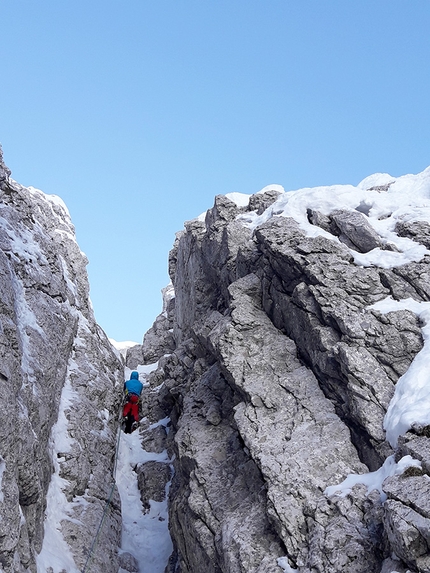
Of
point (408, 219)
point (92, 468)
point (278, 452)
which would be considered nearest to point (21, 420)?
point (92, 468)

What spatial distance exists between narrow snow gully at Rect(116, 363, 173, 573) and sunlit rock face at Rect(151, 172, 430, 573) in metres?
1.31

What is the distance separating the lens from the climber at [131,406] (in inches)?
1081

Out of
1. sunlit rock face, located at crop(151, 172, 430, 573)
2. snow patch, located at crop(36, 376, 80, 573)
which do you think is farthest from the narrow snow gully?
snow patch, located at crop(36, 376, 80, 573)

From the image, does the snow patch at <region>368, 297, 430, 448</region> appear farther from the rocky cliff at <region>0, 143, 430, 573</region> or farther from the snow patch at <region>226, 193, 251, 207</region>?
the snow patch at <region>226, 193, 251, 207</region>

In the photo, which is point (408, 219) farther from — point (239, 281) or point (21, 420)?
point (21, 420)

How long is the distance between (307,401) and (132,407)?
496 inches

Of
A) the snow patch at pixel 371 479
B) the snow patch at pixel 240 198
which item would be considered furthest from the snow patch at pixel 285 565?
the snow patch at pixel 240 198

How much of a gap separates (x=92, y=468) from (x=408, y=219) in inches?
648

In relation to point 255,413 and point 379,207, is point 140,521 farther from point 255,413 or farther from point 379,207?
point 379,207

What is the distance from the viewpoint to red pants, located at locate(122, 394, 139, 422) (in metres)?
27.4

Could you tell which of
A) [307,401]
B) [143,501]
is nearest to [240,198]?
[307,401]

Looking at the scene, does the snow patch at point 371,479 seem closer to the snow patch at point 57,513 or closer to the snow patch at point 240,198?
the snow patch at point 57,513

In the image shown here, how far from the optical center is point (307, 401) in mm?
17547

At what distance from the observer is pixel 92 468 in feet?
68.9
